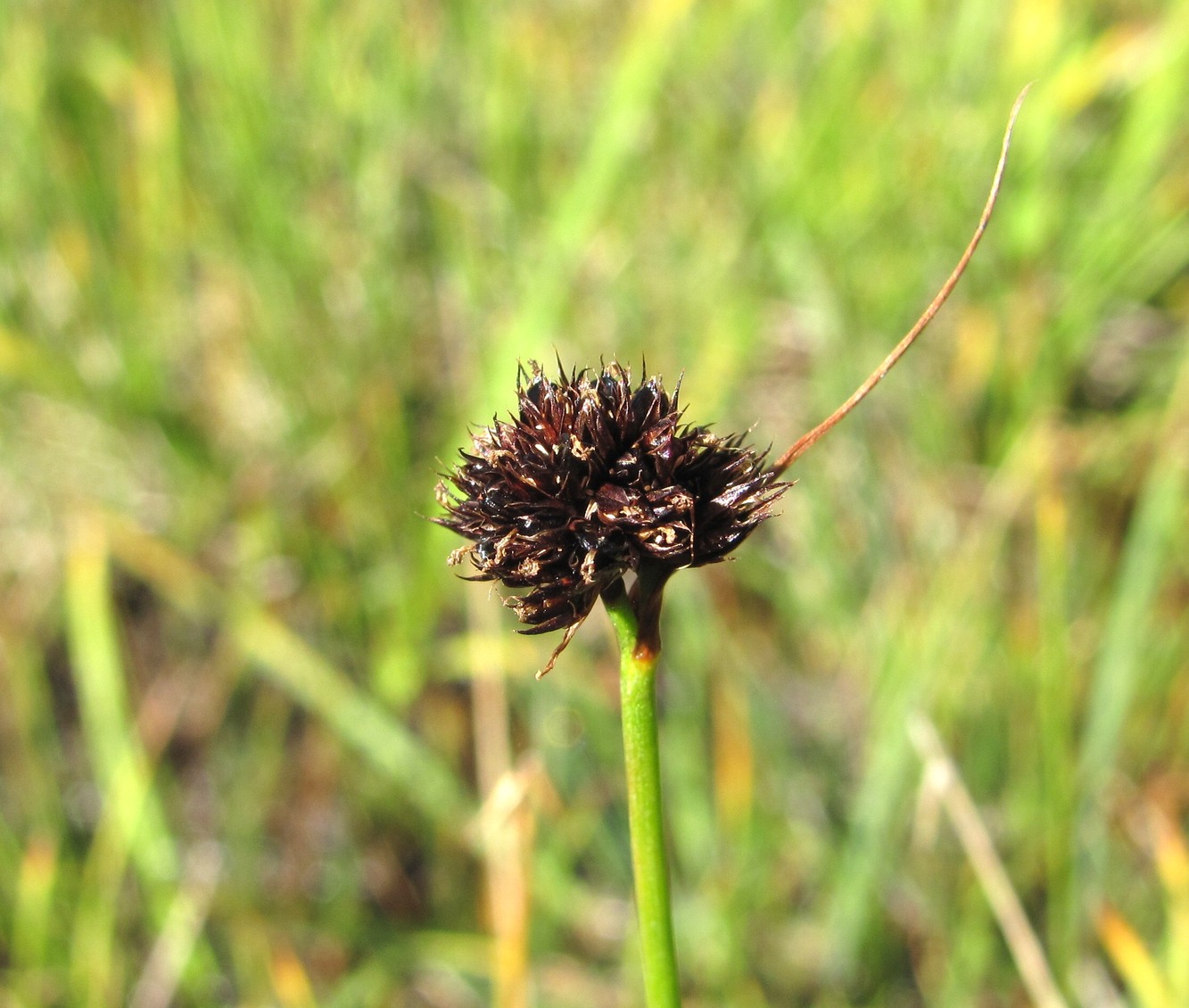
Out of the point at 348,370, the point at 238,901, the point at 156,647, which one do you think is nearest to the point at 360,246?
the point at 348,370

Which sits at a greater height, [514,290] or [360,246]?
[360,246]

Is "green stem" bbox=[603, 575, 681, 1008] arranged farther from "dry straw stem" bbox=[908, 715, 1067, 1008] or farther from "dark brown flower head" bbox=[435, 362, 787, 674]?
"dry straw stem" bbox=[908, 715, 1067, 1008]

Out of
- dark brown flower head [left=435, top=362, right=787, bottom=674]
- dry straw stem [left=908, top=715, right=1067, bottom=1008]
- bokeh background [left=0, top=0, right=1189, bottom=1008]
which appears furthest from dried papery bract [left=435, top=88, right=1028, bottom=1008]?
bokeh background [left=0, top=0, right=1189, bottom=1008]

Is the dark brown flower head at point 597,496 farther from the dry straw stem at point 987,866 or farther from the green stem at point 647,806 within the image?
the dry straw stem at point 987,866

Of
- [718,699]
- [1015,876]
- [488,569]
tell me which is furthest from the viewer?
[718,699]

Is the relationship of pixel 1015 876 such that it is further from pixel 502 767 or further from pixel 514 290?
pixel 514 290

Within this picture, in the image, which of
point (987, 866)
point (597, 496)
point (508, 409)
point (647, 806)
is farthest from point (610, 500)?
point (508, 409)

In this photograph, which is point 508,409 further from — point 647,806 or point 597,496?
point 647,806

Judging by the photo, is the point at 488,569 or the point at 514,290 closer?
the point at 488,569
